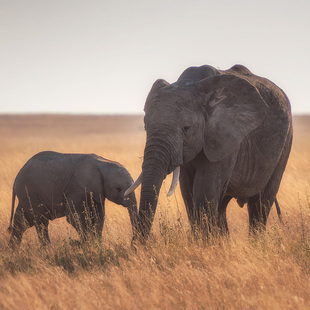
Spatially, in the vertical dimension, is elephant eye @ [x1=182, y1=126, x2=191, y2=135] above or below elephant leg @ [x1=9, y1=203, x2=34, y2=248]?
above

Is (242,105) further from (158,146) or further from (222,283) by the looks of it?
(222,283)

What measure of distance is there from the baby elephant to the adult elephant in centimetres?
153

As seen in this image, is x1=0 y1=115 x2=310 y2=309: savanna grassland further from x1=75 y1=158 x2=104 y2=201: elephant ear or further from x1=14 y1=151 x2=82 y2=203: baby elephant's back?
x1=14 y1=151 x2=82 y2=203: baby elephant's back

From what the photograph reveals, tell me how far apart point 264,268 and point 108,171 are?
326 centimetres

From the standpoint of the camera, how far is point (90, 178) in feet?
26.5

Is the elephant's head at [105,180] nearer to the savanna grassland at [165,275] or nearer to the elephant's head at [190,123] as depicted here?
the savanna grassland at [165,275]

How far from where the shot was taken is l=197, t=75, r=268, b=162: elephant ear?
620cm

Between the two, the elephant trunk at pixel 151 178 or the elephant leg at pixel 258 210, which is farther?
the elephant leg at pixel 258 210

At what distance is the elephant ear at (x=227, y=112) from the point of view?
6203 mm

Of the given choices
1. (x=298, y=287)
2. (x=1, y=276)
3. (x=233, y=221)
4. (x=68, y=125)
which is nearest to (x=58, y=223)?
(x=233, y=221)

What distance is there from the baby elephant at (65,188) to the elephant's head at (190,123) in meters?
1.90

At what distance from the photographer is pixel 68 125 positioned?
95438 mm

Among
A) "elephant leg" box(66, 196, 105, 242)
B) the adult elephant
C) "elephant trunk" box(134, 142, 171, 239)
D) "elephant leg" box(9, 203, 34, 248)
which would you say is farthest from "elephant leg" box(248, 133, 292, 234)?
"elephant leg" box(9, 203, 34, 248)

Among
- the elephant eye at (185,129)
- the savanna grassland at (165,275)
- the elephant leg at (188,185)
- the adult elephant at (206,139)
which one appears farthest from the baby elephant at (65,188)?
the elephant eye at (185,129)
